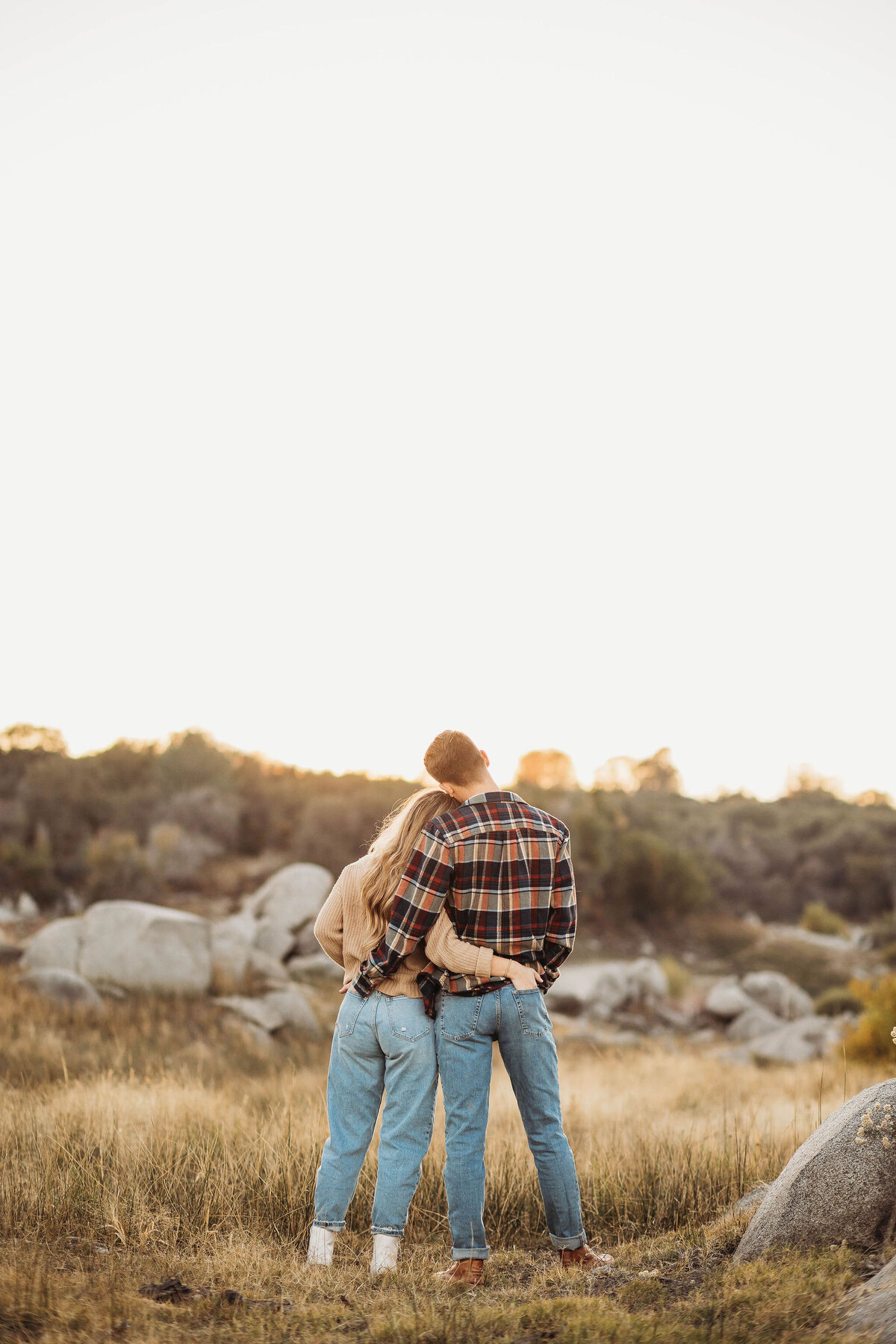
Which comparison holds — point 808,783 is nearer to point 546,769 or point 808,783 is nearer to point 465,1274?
point 546,769

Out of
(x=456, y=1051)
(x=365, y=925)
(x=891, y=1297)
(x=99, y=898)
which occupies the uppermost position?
(x=365, y=925)

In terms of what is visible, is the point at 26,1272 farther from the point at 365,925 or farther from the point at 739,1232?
the point at 739,1232

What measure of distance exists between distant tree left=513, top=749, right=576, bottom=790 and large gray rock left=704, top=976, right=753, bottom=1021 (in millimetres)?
15576

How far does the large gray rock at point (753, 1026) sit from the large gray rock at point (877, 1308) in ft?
47.4

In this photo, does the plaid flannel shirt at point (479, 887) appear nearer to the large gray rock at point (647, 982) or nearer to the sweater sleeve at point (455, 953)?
the sweater sleeve at point (455, 953)

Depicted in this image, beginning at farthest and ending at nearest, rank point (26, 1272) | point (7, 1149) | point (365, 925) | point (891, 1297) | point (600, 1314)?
1. point (7, 1149)
2. point (365, 925)
3. point (26, 1272)
4. point (600, 1314)
5. point (891, 1297)

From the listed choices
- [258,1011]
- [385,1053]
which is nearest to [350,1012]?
[385,1053]

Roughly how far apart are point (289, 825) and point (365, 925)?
2315 cm

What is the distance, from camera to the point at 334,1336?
304 centimetres

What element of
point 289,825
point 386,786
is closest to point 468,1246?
point 289,825

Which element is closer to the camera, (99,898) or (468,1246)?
(468,1246)

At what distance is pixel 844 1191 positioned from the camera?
12.3 feet

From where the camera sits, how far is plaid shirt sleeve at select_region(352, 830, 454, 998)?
383 cm

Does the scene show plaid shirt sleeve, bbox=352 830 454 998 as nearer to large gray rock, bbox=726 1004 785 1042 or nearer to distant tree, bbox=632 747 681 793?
large gray rock, bbox=726 1004 785 1042
